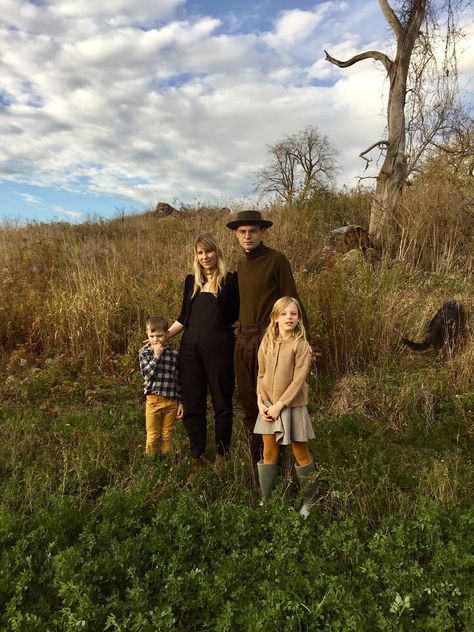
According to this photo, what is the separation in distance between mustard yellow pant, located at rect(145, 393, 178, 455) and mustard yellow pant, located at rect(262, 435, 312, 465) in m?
1.01

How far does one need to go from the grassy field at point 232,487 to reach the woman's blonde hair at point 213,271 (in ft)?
4.79

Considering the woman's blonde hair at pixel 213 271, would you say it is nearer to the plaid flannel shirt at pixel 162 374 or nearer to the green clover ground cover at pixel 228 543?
the plaid flannel shirt at pixel 162 374

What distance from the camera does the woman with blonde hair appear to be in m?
3.46

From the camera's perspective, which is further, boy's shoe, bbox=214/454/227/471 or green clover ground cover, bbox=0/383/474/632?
boy's shoe, bbox=214/454/227/471

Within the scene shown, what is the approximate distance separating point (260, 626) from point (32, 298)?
19.8 ft

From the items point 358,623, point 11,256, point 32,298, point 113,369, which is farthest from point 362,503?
point 11,256

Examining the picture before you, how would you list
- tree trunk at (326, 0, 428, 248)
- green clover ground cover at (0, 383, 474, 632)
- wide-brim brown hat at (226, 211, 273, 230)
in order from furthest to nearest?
1. tree trunk at (326, 0, 428, 248)
2. wide-brim brown hat at (226, 211, 273, 230)
3. green clover ground cover at (0, 383, 474, 632)

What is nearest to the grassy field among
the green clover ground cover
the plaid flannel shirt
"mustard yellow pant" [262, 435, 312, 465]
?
the green clover ground cover

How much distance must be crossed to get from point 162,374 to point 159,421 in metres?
0.48

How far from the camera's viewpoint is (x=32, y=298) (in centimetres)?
675

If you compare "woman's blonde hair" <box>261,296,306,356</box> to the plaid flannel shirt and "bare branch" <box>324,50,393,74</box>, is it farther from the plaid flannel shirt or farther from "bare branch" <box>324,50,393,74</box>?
"bare branch" <box>324,50,393,74</box>

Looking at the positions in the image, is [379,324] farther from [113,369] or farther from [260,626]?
[260,626]

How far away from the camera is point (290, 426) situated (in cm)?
303

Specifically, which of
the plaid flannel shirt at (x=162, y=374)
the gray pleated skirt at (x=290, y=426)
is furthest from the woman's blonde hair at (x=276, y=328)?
the plaid flannel shirt at (x=162, y=374)
